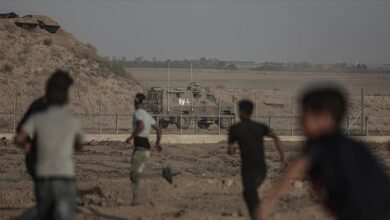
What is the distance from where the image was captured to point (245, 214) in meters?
13.4

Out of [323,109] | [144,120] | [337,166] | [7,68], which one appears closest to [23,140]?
[323,109]

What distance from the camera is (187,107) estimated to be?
4316cm

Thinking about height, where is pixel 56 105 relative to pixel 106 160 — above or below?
above

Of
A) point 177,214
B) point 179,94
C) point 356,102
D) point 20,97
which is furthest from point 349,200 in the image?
point 356,102

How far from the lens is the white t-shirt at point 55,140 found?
25.7 feet

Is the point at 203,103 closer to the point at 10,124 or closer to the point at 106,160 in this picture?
the point at 10,124

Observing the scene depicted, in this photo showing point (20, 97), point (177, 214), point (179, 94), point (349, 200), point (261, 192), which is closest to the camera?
point (349, 200)

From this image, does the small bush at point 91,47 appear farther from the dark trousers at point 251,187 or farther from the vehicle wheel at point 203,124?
the dark trousers at point 251,187

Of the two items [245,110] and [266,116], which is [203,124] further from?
[245,110]

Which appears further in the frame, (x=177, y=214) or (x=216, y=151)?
(x=216, y=151)

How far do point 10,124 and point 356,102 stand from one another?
86.3 ft

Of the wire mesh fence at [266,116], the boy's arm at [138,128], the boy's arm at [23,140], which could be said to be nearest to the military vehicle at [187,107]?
the wire mesh fence at [266,116]

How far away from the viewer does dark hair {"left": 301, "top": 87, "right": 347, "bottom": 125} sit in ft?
18.6

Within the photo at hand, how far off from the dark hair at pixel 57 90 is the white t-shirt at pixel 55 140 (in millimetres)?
→ 86
